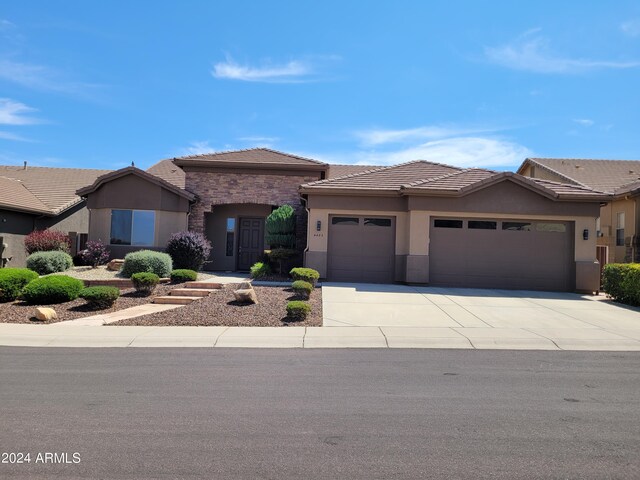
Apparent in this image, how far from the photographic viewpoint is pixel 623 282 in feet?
46.6

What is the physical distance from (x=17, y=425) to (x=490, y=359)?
21.5 feet

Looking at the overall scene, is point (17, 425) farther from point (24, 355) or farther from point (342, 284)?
point (342, 284)

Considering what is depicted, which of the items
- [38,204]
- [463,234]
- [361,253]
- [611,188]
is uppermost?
[611,188]

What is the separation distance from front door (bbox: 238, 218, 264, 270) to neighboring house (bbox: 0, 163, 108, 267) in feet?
23.2

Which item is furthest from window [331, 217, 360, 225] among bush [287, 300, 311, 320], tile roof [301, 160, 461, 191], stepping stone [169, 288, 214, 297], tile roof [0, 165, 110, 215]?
tile roof [0, 165, 110, 215]

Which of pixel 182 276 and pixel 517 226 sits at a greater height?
pixel 517 226

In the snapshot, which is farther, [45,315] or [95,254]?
[95,254]

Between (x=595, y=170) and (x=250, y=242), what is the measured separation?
1985 centimetres

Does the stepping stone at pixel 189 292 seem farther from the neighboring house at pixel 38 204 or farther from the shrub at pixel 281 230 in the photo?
the neighboring house at pixel 38 204

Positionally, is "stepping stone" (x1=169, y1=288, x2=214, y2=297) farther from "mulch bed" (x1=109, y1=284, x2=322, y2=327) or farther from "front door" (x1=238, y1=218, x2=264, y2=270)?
"front door" (x1=238, y1=218, x2=264, y2=270)

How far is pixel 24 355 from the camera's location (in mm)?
7613

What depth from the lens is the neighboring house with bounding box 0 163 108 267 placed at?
2081 cm

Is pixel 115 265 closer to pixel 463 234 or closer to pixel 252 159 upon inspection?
pixel 252 159

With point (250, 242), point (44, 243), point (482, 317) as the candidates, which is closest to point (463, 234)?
point (482, 317)
